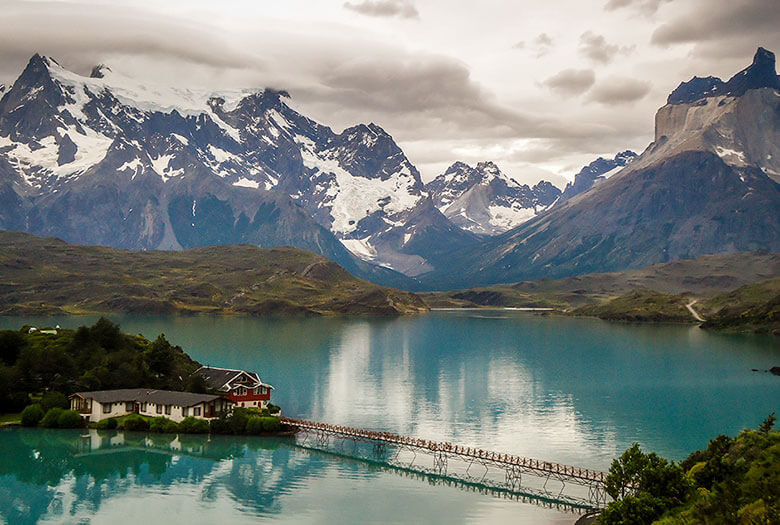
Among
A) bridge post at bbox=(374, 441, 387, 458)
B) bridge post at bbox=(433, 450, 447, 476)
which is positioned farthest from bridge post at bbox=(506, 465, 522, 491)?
bridge post at bbox=(374, 441, 387, 458)

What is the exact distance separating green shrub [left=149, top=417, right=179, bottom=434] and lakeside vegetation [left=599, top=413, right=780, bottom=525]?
55777 millimetres

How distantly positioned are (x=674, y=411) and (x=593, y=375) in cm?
4391

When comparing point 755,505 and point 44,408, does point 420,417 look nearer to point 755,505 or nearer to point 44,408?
point 44,408

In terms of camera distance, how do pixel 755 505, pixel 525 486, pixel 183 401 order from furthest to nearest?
pixel 183 401
pixel 525 486
pixel 755 505

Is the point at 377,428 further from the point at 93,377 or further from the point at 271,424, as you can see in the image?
the point at 93,377

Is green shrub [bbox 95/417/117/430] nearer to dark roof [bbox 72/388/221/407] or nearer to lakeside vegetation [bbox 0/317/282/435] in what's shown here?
lakeside vegetation [bbox 0/317/282/435]

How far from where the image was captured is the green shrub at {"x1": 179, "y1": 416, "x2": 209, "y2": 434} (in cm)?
9838

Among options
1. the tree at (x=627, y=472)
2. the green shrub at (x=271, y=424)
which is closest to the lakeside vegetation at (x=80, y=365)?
the green shrub at (x=271, y=424)

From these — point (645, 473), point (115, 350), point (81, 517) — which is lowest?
point (81, 517)

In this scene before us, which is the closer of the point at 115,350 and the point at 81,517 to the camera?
the point at 81,517

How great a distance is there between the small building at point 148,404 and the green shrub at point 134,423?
281 cm

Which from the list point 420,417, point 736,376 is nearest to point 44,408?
point 420,417

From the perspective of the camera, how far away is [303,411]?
118812mm

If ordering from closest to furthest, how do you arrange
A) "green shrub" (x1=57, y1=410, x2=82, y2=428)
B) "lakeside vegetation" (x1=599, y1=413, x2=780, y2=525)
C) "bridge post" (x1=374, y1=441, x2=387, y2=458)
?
"lakeside vegetation" (x1=599, y1=413, x2=780, y2=525) → "bridge post" (x1=374, y1=441, x2=387, y2=458) → "green shrub" (x1=57, y1=410, x2=82, y2=428)
